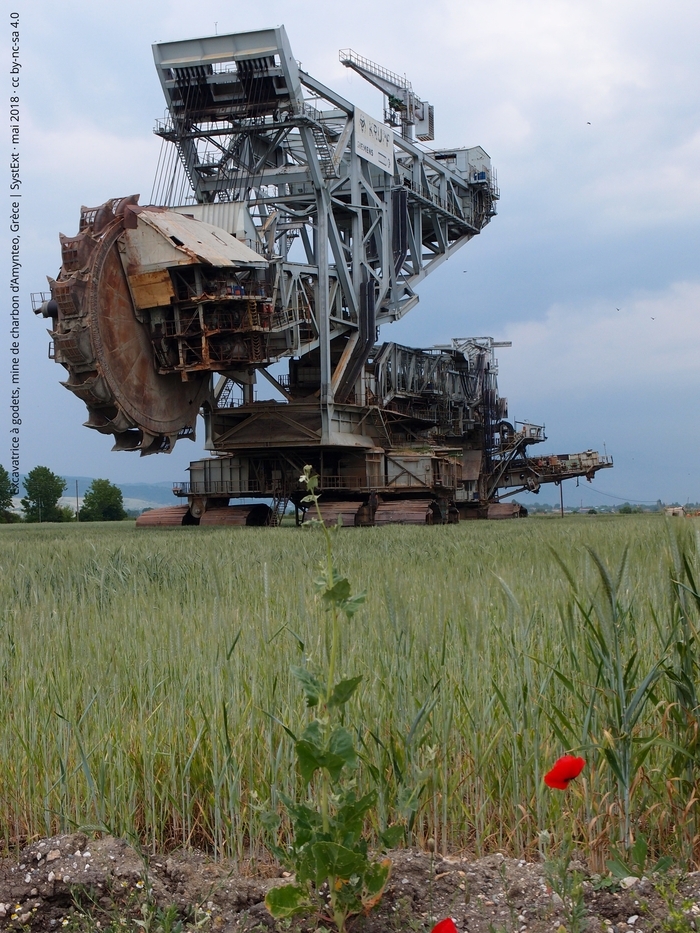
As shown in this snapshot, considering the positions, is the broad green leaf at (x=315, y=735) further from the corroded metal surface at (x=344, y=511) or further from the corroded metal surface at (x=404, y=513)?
the corroded metal surface at (x=404, y=513)

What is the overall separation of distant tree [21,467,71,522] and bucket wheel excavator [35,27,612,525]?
53.3m

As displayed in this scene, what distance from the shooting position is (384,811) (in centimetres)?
267

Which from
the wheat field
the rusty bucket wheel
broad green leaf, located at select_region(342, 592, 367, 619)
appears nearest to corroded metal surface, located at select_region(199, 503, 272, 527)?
the rusty bucket wheel

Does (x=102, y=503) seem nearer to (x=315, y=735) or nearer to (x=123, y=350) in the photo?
(x=123, y=350)

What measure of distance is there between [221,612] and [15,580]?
13.0ft

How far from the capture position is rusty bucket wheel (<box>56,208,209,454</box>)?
61.7ft

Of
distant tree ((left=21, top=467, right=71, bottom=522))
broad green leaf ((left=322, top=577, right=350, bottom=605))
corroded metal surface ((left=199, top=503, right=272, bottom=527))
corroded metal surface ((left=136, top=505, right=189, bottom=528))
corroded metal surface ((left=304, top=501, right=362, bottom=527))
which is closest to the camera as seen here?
broad green leaf ((left=322, top=577, right=350, bottom=605))

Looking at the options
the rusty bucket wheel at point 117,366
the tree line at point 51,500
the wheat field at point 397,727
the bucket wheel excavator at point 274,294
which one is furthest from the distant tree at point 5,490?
the wheat field at point 397,727

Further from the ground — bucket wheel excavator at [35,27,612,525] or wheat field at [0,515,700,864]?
bucket wheel excavator at [35,27,612,525]

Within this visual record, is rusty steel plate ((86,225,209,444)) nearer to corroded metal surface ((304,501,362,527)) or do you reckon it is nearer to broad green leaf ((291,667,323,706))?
corroded metal surface ((304,501,362,527))

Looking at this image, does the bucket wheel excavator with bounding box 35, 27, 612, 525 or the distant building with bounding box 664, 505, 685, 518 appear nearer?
the distant building with bounding box 664, 505, 685, 518

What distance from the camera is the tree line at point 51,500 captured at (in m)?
79.0

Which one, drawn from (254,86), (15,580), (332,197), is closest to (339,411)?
(332,197)

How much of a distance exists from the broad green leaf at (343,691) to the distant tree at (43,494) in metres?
79.3
